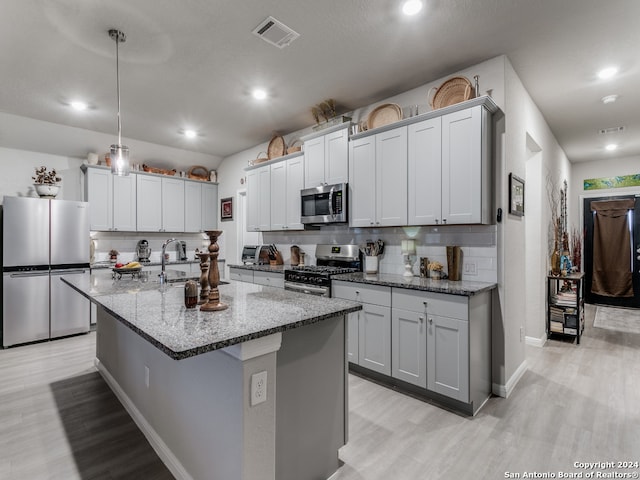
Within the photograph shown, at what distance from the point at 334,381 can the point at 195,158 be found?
526cm

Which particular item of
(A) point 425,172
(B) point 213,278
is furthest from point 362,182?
(B) point 213,278

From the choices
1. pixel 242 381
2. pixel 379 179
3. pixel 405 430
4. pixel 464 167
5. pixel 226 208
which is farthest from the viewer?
pixel 226 208

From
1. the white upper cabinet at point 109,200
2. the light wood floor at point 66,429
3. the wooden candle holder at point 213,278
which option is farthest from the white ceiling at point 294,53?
the light wood floor at point 66,429

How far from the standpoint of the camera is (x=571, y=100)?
3.60 metres

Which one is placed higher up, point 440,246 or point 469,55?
point 469,55

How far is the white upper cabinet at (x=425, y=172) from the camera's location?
287cm

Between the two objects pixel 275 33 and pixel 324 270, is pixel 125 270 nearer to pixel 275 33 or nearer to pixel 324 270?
pixel 324 270

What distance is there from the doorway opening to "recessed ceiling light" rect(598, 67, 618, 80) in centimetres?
408

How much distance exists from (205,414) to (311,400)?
0.51m

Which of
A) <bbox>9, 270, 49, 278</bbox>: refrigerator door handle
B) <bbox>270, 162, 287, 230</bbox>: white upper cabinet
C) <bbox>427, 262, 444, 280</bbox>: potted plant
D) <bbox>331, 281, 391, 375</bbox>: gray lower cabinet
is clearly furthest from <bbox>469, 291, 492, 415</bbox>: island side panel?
<bbox>9, 270, 49, 278</bbox>: refrigerator door handle

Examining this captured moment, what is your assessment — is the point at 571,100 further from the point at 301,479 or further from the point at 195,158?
the point at 195,158

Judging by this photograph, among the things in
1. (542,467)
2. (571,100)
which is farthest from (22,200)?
(571,100)

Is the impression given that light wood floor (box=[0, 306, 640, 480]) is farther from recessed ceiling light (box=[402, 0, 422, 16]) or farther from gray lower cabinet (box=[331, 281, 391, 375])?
recessed ceiling light (box=[402, 0, 422, 16])

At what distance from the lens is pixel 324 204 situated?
3816 mm
